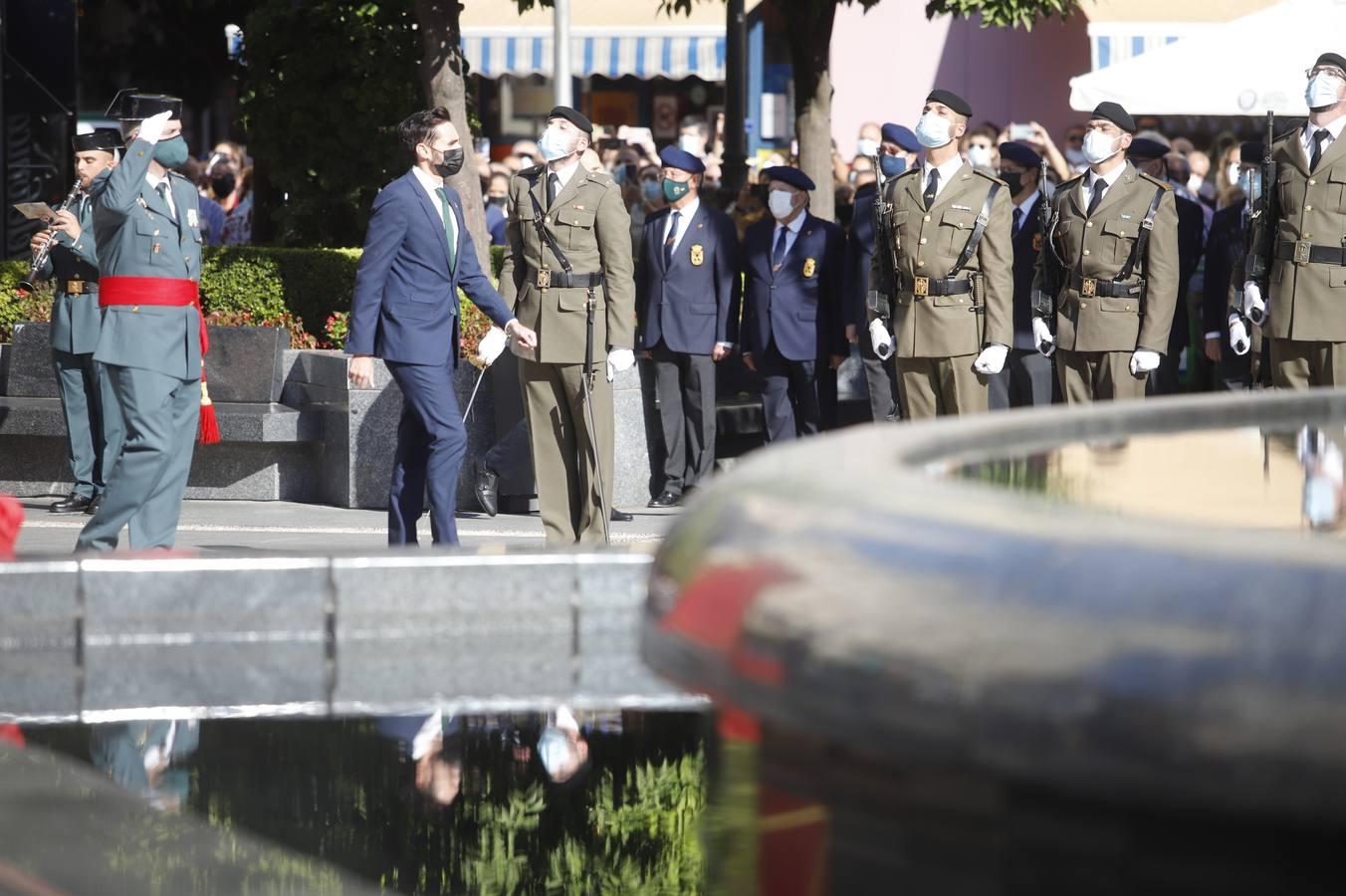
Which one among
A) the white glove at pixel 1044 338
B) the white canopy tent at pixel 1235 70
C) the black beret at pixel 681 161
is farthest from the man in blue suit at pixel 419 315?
the white canopy tent at pixel 1235 70

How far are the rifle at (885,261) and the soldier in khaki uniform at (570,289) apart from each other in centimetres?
109

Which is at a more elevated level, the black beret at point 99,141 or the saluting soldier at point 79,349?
the black beret at point 99,141

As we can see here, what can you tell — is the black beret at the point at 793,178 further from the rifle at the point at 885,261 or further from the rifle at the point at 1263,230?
the rifle at the point at 1263,230

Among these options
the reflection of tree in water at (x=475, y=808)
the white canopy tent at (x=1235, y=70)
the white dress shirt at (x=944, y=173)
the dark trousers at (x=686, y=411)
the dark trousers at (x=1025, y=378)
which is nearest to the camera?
the reflection of tree in water at (x=475, y=808)

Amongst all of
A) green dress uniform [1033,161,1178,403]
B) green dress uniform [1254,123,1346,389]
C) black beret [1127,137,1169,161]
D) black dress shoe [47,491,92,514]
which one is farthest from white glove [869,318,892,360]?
black dress shoe [47,491,92,514]

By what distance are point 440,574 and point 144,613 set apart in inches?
22.8

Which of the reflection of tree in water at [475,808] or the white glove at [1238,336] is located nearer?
the reflection of tree in water at [475,808]

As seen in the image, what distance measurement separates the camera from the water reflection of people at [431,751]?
13.5ft

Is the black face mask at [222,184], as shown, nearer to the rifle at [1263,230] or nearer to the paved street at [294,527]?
the paved street at [294,527]

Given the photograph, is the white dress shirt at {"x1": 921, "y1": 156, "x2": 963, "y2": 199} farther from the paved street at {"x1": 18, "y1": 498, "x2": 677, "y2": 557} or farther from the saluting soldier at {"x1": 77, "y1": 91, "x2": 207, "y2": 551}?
the saluting soldier at {"x1": 77, "y1": 91, "x2": 207, "y2": 551}

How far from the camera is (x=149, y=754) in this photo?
4223 mm

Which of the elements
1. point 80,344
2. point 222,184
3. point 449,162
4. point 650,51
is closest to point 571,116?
point 449,162

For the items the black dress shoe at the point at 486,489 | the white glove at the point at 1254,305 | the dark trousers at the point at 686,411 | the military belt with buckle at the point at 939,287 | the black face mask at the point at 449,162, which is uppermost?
the black face mask at the point at 449,162

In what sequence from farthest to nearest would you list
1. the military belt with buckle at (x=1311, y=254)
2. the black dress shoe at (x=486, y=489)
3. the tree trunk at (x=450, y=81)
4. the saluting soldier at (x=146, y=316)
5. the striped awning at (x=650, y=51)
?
1. the striped awning at (x=650, y=51)
2. the tree trunk at (x=450, y=81)
3. the black dress shoe at (x=486, y=489)
4. the military belt with buckle at (x=1311, y=254)
5. the saluting soldier at (x=146, y=316)
